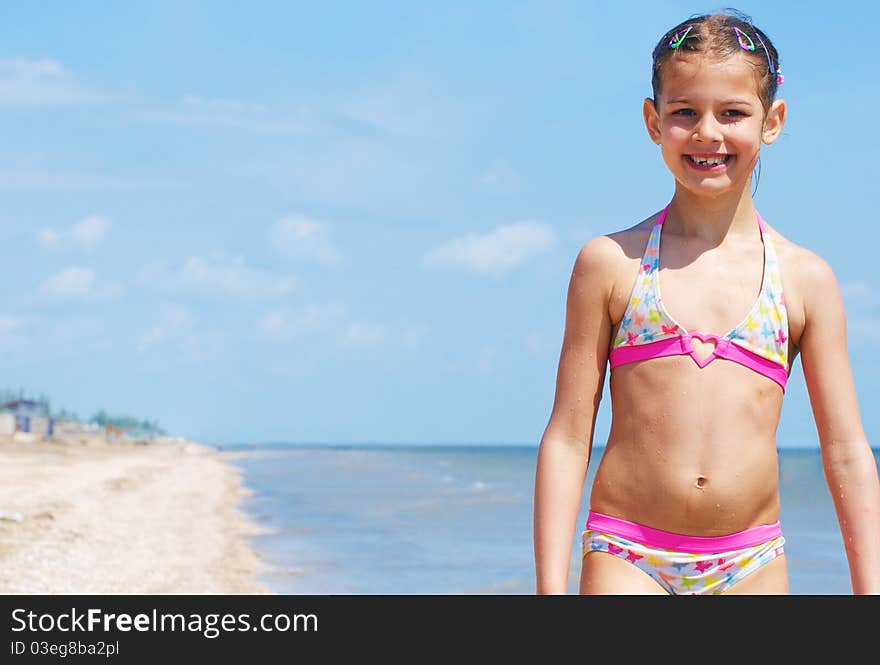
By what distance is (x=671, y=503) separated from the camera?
254 cm

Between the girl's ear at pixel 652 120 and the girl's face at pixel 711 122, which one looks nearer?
the girl's face at pixel 711 122

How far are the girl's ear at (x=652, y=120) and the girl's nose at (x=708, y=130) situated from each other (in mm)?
147

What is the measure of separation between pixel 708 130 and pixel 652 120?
Answer: 21 centimetres

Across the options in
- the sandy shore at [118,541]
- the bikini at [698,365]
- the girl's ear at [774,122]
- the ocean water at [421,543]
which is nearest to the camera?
the bikini at [698,365]

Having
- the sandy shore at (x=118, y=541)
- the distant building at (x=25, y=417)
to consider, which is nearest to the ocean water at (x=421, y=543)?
the sandy shore at (x=118, y=541)

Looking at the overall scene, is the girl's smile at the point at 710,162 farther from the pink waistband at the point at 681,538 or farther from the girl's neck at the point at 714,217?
the pink waistband at the point at 681,538

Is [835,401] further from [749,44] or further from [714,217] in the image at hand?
[749,44]

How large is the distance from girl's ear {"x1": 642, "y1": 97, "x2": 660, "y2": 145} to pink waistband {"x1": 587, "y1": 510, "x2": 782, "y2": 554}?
96 centimetres

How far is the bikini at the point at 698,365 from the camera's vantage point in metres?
2.54

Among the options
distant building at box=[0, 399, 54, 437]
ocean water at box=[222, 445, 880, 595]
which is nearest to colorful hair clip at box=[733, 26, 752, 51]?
ocean water at box=[222, 445, 880, 595]

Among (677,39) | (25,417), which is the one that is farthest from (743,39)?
(25,417)

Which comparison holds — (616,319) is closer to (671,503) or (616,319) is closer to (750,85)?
(671,503)
